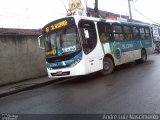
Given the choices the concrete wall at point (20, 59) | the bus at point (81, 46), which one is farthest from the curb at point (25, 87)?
the concrete wall at point (20, 59)

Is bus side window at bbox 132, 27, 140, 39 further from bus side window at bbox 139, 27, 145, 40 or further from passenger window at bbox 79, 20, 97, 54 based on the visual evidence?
passenger window at bbox 79, 20, 97, 54

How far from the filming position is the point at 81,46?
11141mm

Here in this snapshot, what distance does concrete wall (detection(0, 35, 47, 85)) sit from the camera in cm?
1333

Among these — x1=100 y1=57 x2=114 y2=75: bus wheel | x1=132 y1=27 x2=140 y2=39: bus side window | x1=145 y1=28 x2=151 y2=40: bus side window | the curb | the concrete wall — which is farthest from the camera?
x1=145 y1=28 x2=151 y2=40: bus side window

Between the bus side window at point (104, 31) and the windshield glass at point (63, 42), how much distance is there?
1832 mm

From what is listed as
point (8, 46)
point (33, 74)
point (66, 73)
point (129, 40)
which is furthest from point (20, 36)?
point (129, 40)

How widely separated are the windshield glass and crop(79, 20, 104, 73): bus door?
348 millimetres

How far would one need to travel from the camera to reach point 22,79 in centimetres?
1411

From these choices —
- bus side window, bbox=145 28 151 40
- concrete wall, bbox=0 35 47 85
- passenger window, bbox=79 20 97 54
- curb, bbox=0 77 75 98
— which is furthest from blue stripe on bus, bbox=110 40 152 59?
concrete wall, bbox=0 35 47 85

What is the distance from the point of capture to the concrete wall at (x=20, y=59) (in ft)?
43.7

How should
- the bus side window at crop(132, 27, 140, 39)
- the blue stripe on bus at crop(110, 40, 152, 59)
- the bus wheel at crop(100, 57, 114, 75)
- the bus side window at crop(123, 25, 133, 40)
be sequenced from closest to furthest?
the bus wheel at crop(100, 57, 114, 75), the blue stripe on bus at crop(110, 40, 152, 59), the bus side window at crop(123, 25, 133, 40), the bus side window at crop(132, 27, 140, 39)

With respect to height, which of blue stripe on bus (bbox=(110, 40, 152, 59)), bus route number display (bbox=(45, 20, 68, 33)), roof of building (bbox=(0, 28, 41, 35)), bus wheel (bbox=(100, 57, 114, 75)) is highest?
roof of building (bbox=(0, 28, 41, 35))

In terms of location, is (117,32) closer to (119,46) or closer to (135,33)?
(119,46)

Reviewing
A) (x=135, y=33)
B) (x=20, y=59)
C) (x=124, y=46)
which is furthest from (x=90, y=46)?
(x=135, y=33)
